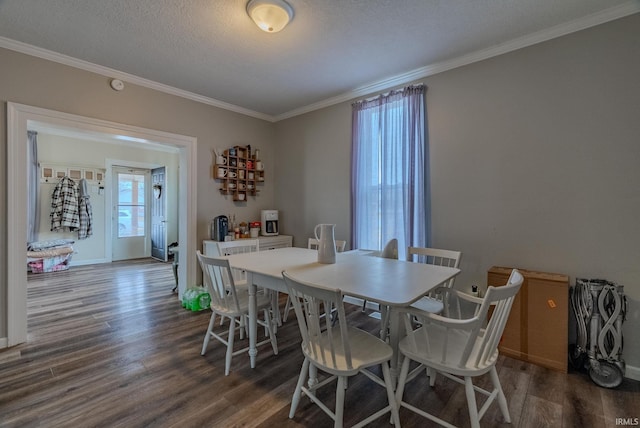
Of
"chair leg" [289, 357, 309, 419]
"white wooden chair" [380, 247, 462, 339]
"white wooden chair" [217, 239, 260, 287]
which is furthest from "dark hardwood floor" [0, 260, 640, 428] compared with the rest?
"white wooden chair" [217, 239, 260, 287]

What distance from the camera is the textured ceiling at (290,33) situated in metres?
1.99

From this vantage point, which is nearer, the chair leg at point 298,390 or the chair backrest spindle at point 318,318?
the chair backrest spindle at point 318,318

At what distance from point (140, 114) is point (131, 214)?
14.1ft

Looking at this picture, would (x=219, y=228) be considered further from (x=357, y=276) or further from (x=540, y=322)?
(x=540, y=322)

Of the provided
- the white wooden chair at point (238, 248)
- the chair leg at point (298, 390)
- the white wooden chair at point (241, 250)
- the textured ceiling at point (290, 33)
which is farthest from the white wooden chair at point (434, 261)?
the textured ceiling at point (290, 33)

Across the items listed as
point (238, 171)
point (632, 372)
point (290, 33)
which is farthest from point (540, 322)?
point (238, 171)

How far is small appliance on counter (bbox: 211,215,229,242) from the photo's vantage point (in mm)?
3637

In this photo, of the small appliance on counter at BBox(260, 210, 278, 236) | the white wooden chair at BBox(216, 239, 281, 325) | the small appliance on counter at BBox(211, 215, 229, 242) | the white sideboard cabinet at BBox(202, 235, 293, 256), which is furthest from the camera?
the small appliance on counter at BBox(260, 210, 278, 236)

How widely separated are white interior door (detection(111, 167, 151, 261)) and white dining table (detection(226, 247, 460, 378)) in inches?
211

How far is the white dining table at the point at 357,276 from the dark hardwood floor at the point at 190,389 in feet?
1.11

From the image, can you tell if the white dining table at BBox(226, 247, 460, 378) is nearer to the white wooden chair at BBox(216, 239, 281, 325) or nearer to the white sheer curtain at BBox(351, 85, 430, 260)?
the white wooden chair at BBox(216, 239, 281, 325)

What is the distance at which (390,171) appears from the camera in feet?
10.4

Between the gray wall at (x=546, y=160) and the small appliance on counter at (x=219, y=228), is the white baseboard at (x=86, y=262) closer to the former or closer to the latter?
the small appliance on counter at (x=219, y=228)

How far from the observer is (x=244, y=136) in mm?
4164
